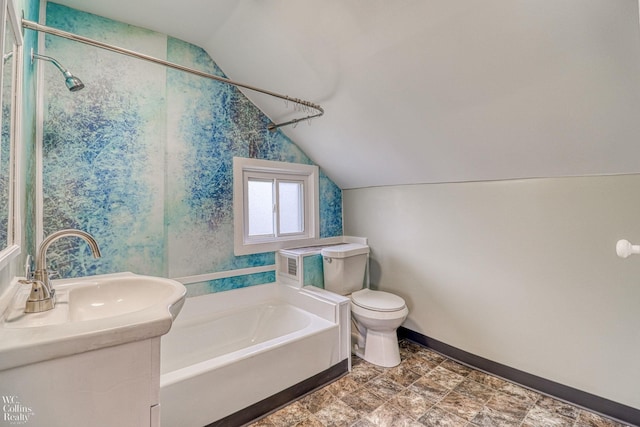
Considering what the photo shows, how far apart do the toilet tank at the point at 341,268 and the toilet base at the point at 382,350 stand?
42 centimetres

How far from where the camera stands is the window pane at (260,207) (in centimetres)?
258

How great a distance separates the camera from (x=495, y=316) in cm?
202

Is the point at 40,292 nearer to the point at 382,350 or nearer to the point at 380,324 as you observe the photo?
the point at 380,324

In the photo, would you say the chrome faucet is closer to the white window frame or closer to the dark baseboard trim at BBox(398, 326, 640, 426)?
the white window frame

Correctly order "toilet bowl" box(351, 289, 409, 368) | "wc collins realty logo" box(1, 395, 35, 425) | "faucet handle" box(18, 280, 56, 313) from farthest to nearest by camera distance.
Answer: "toilet bowl" box(351, 289, 409, 368) → "faucet handle" box(18, 280, 56, 313) → "wc collins realty logo" box(1, 395, 35, 425)

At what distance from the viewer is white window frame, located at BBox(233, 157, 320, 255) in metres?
2.34

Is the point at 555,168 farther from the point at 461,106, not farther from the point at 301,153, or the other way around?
the point at 301,153

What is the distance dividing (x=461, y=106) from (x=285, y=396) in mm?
2049

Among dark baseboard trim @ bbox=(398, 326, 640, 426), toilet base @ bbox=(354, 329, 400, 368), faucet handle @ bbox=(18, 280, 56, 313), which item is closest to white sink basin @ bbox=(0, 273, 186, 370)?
faucet handle @ bbox=(18, 280, 56, 313)

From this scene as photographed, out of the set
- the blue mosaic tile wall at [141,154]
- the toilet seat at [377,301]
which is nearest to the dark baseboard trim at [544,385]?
the toilet seat at [377,301]

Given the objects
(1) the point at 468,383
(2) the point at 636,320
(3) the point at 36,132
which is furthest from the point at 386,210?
(3) the point at 36,132

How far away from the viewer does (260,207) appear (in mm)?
2652

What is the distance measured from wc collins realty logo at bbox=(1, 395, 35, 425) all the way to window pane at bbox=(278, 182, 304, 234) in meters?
2.17

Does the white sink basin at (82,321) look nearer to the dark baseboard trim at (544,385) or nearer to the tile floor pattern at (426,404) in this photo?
the tile floor pattern at (426,404)
